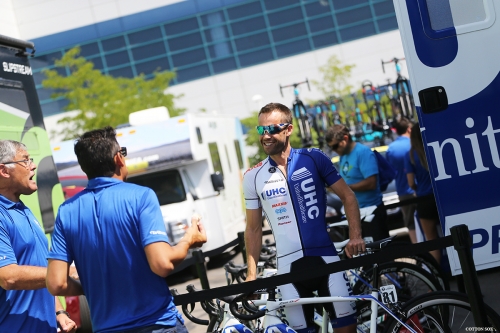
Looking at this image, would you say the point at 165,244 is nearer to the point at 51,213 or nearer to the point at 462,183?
the point at 462,183

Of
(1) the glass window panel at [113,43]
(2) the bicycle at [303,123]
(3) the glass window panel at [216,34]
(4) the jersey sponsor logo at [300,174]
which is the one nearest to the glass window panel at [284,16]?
(3) the glass window panel at [216,34]

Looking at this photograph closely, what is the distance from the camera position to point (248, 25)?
42.0 meters

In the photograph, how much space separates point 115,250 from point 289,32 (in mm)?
39225

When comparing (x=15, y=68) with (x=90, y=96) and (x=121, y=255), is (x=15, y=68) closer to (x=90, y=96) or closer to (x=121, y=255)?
(x=121, y=255)

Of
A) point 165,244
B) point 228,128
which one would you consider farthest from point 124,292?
point 228,128

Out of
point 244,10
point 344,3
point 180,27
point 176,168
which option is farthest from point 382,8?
point 176,168

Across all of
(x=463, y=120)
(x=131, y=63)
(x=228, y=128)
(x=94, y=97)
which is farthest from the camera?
(x=131, y=63)

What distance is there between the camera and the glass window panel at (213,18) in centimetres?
4200

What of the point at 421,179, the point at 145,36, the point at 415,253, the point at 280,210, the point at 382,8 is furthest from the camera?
the point at 145,36

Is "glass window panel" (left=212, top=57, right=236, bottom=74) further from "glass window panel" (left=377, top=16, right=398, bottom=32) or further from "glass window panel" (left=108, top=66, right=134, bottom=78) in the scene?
"glass window panel" (left=377, top=16, right=398, bottom=32)

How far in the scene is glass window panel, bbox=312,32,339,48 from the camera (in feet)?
138

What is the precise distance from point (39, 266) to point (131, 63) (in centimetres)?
3798

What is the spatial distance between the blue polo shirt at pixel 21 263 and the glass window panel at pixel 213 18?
38347mm

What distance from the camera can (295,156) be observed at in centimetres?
495
